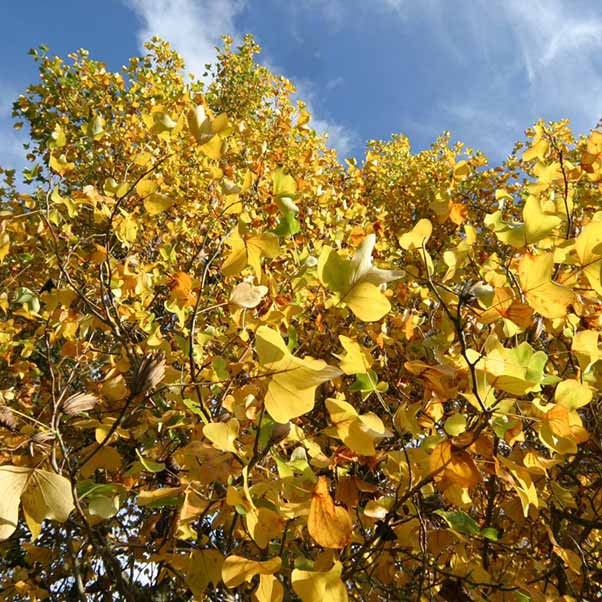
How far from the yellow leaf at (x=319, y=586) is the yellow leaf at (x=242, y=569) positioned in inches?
1.8

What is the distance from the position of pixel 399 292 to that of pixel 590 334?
65.9 inches

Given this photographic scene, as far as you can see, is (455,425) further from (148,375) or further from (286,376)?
(148,375)

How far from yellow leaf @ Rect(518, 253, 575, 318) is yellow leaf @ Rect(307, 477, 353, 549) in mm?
528

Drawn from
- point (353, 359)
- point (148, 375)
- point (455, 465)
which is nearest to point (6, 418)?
point (148, 375)

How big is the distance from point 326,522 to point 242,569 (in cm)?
17

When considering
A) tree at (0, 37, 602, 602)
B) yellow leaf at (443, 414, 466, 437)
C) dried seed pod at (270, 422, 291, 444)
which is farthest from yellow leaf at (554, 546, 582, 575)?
dried seed pod at (270, 422, 291, 444)

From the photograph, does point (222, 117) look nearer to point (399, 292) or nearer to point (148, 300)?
point (148, 300)

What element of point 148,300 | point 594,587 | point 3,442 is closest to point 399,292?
point 148,300

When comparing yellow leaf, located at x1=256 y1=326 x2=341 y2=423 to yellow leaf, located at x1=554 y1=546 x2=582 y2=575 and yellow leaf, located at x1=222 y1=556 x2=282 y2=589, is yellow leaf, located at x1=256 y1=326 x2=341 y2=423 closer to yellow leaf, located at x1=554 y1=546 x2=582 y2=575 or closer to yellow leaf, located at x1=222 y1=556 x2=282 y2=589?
yellow leaf, located at x1=222 y1=556 x2=282 y2=589

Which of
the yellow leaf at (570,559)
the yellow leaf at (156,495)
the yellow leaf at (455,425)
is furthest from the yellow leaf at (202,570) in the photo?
the yellow leaf at (570,559)

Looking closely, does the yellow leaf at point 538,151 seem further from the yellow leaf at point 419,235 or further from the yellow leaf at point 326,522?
the yellow leaf at point 326,522

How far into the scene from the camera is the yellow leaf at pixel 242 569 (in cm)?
75

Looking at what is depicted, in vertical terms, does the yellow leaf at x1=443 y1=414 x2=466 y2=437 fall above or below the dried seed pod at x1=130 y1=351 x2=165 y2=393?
below

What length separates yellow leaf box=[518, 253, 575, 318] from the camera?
2.77ft
